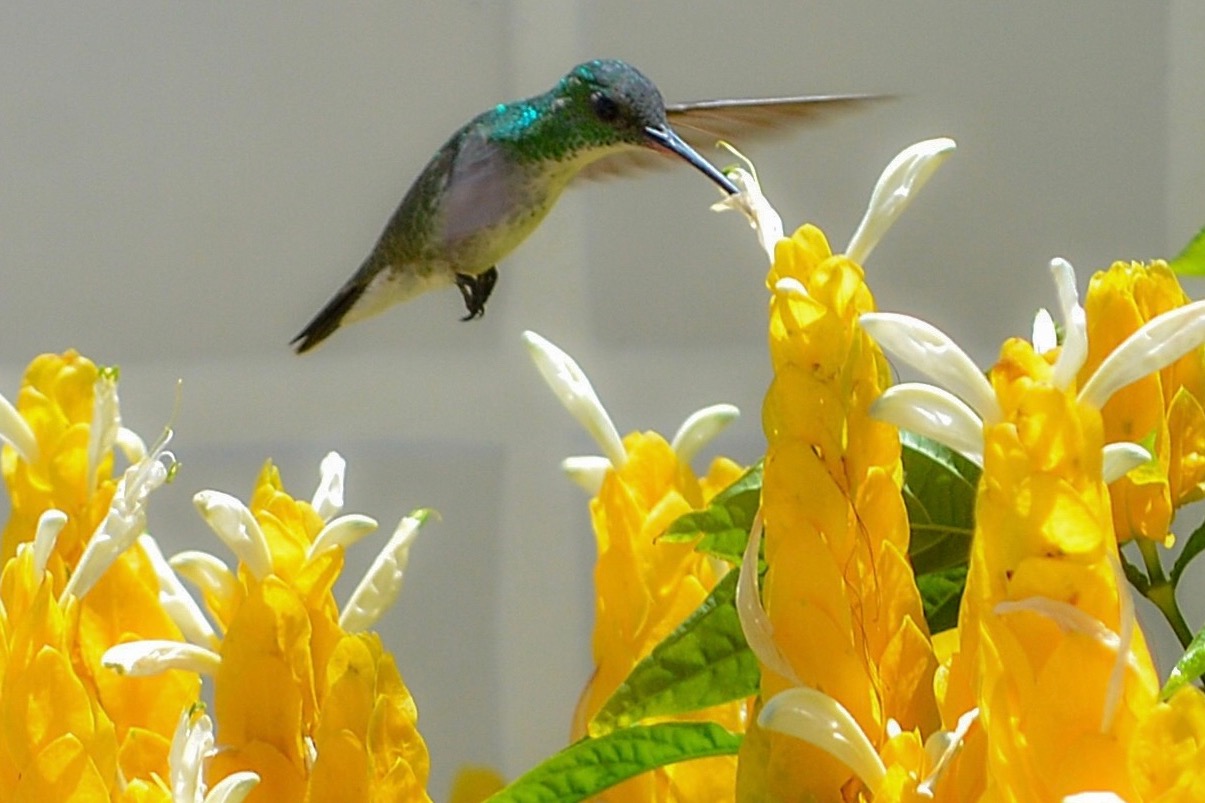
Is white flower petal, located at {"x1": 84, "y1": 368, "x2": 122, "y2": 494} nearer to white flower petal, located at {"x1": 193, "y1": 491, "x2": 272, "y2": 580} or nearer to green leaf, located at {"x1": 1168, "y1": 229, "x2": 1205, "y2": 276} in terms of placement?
white flower petal, located at {"x1": 193, "y1": 491, "x2": 272, "y2": 580}

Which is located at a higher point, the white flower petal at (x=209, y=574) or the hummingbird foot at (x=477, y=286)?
the white flower petal at (x=209, y=574)

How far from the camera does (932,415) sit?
0.58ft

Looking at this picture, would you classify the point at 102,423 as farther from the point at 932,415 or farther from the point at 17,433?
the point at 932,415

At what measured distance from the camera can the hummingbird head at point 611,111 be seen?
0.51m

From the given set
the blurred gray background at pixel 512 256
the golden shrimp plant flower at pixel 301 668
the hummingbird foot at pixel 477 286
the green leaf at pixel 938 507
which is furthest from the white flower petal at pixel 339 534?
the blurred gray background at pixel 512 256

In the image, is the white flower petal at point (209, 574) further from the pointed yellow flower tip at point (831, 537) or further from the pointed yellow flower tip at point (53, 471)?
the pointed yellow flower tip at point (831, 537)

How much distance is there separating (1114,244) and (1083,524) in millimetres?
865

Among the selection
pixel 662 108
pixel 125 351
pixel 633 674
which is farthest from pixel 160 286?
pixel 633 674

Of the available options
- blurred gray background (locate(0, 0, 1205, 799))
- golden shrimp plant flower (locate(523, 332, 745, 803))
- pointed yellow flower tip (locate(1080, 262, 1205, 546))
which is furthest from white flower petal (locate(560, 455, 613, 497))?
blurred gray background (locate(0, 0, 1205, 799))

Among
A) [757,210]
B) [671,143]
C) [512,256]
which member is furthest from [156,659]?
[512,256]

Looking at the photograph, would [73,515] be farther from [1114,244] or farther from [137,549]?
[1114,244]

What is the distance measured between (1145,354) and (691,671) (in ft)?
0.31

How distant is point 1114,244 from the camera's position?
96 cm

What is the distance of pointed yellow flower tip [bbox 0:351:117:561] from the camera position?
0.91ft
